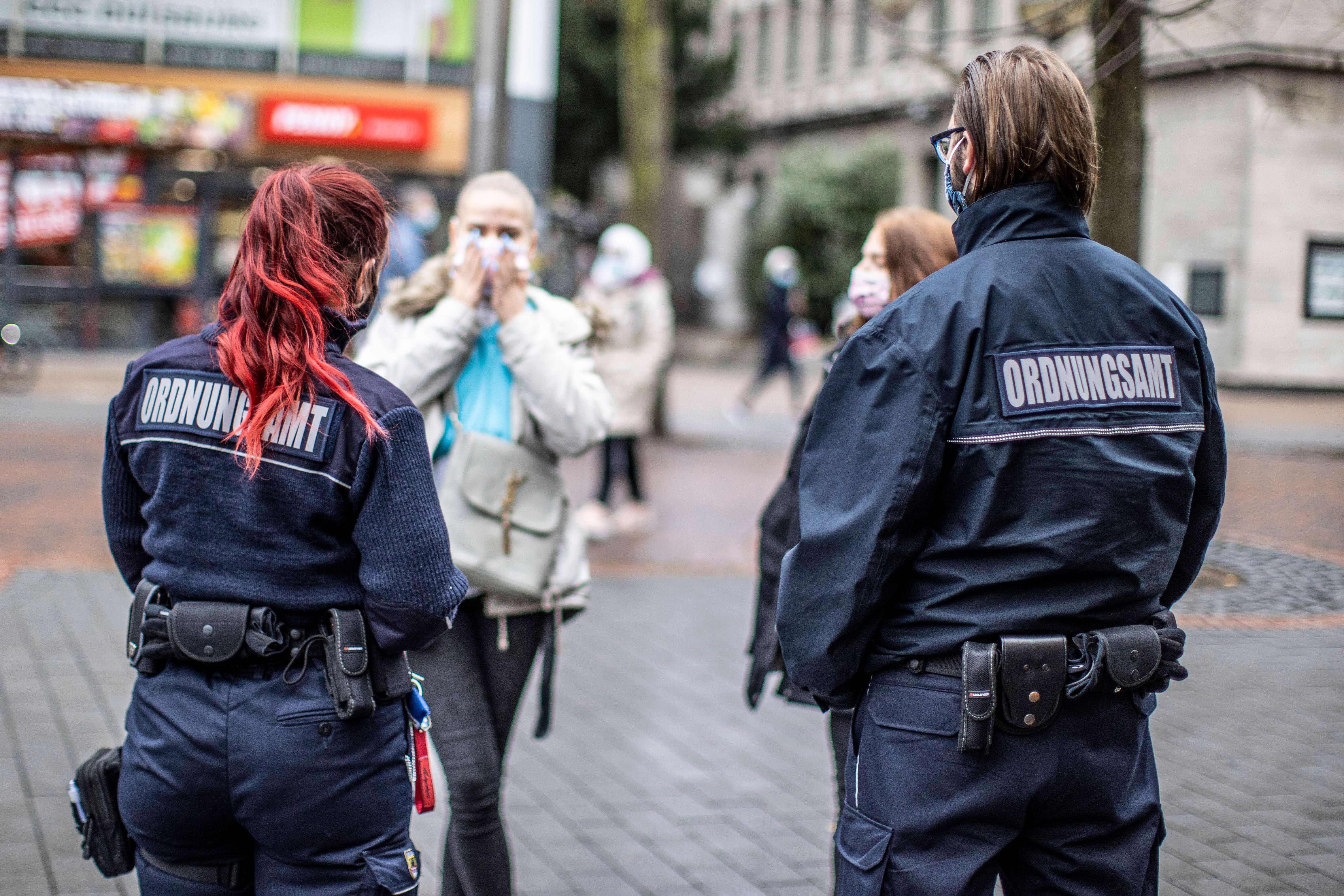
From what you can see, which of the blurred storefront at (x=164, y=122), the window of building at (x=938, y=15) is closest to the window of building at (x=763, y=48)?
the window of building at (x=938, y=15)

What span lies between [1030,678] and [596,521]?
22.9 ft

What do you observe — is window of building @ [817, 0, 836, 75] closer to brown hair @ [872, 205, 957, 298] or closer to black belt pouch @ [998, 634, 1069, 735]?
brown hair @ [872, 205, 957, 298]

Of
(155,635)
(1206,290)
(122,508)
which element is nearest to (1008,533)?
(155,635)

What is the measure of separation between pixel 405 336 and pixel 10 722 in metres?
2.63

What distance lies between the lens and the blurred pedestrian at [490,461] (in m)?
3.05

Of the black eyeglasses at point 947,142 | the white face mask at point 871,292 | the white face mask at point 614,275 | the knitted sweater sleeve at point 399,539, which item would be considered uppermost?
the white face mask at point 614,275

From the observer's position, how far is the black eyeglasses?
2.20m

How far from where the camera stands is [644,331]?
8844 mm

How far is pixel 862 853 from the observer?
2.10 m

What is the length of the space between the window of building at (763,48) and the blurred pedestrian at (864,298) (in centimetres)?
3476

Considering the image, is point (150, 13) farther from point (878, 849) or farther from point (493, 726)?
point (878, 849)

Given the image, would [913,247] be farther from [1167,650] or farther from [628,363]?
[628,363]

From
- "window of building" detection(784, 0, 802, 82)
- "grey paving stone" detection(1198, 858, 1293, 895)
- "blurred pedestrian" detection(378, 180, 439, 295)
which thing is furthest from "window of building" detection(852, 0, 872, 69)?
"grey paving stone" detection(1198, 858, 1293, 895)

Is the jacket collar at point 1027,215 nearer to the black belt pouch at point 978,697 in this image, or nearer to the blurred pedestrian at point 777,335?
the black belt pouch at point 978,697
